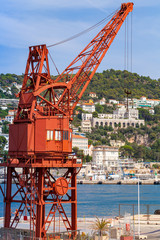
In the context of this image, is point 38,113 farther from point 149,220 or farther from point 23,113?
point 149,220

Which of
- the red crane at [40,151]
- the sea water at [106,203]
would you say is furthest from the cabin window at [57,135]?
the sea water at [106,203]

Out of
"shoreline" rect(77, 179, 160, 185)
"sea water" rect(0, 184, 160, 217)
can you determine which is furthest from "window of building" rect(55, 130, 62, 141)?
"shoreline" rect(77, 179, 160, 185)

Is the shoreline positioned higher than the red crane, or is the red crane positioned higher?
the red crane

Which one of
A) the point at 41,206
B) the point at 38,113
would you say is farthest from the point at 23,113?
the point at 41,206

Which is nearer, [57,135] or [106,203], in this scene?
[57,135]

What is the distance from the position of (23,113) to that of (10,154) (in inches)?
106

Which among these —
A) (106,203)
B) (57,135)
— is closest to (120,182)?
(106,203)

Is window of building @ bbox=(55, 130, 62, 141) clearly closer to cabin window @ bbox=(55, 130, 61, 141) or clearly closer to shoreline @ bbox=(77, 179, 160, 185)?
cabin window @ bbox=(55, 130, 61, 141)

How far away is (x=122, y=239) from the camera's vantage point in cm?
2950

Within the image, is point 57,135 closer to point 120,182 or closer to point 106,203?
point 106,203

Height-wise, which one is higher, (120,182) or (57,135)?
(57,135)

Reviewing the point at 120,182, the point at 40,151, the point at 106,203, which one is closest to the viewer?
the point at 40,151

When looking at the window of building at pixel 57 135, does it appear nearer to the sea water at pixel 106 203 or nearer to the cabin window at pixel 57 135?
the cabin window at pixel 57 135

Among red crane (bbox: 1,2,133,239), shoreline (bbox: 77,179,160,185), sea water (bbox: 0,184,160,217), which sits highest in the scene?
red crane (bbox: 1,2,133,239)
